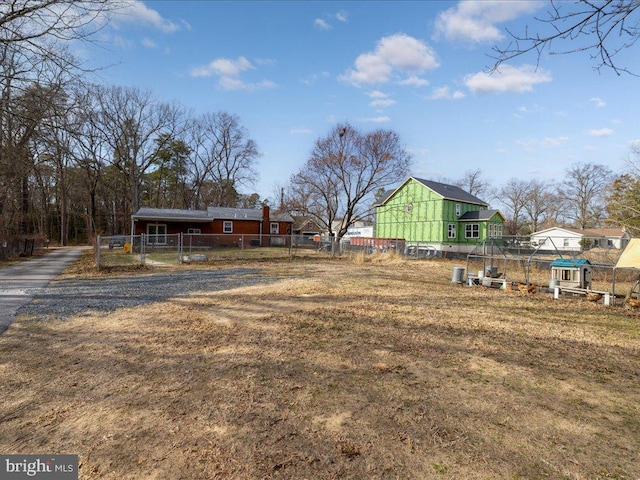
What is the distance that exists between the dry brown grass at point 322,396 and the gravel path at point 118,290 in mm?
972

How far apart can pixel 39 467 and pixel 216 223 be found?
93.2 feet

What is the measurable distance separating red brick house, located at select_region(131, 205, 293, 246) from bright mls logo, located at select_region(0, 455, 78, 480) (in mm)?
21675

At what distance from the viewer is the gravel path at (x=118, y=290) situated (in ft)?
23.2

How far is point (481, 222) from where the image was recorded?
98.6 ft

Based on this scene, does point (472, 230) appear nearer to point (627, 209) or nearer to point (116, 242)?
point (627, 209)

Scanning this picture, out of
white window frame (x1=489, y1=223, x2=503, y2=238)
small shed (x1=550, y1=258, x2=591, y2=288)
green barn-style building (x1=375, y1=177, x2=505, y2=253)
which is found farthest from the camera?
white window frame (x1=489, y1=223, x2=503, y2=238)

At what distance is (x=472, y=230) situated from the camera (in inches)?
1214

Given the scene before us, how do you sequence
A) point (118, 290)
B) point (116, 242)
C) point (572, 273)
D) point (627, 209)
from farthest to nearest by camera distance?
point (116, 242) < point (627, 209) < point (572, 273) < point (118, 290)

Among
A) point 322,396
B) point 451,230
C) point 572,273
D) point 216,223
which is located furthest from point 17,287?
point 451,230

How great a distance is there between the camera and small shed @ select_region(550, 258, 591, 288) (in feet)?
31.2

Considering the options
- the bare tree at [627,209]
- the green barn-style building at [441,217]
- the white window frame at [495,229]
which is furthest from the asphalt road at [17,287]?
the white window frame at [495,229]

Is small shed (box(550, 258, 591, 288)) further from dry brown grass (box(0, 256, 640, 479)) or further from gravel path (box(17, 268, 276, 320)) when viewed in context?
gravel path (box(17, 268, 276, 320))

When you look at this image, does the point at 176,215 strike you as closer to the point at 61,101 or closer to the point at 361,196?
the point at 361,196

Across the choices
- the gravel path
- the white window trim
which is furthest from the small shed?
the white window trim
